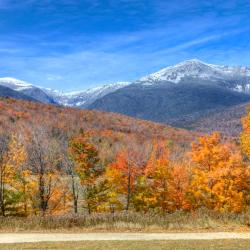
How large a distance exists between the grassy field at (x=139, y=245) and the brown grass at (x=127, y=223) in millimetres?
4177

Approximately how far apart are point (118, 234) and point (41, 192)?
2192cm

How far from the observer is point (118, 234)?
27922 millimetres

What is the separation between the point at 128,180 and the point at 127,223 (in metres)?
29.4

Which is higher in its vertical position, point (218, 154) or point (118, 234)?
point (218, 154)

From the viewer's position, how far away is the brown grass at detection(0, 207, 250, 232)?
29344 mm

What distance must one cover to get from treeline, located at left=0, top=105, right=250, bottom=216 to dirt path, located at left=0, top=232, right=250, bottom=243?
56.2 ft

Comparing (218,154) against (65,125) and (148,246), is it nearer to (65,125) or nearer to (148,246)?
(148,246)

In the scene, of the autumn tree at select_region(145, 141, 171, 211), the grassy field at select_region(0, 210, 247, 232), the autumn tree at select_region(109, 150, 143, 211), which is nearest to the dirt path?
the grassy field at select_region(0, 210, 247, 232)

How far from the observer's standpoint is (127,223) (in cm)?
3003

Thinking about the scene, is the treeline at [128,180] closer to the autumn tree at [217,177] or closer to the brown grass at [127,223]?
the autumn tree at [217,177]

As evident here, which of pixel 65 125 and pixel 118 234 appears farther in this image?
pixel 65 125

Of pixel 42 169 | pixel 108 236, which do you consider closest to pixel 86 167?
pixel 42 169

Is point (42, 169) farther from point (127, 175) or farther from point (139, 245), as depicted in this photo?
point (139, 245)

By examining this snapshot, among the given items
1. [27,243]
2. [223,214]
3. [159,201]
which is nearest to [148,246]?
[27,243]
